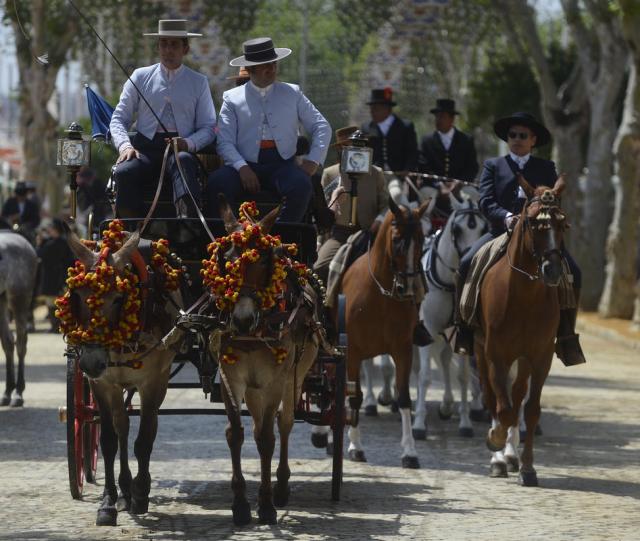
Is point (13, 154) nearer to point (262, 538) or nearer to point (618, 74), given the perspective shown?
point (618, 74)

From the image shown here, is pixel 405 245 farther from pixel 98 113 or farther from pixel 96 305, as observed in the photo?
pixel 96 305

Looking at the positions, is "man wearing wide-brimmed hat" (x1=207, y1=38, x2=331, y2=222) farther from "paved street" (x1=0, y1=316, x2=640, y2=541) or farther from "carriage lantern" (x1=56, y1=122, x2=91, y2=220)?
"paved street" (x1=0, y1=316, x2=640, y2=541)

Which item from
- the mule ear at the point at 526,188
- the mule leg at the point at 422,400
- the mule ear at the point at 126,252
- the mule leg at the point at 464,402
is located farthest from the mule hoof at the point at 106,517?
the mule leg at the point at 464,402

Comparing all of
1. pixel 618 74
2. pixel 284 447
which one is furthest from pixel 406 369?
pixel 618 74

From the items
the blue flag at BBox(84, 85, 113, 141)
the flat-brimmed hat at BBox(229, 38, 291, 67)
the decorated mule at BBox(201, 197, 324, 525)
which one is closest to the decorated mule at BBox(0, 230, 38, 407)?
the blue flag at BBox(84, 85, 113, 141)

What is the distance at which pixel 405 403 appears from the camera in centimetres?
1403

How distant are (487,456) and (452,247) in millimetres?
2871

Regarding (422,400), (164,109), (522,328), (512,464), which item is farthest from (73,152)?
(422,400)

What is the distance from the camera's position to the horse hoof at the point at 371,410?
693 inches

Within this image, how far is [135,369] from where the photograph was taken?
10.8m

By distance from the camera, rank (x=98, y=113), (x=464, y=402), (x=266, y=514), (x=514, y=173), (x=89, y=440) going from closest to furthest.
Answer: (x=266, y=514), (x=89, y=440), (x=98, y=113), (x=514, y=173), (x=464, y=402)

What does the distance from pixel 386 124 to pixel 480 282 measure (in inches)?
204

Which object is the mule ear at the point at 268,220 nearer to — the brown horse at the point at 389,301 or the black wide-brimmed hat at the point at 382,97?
the brown horse at the point at 389,301

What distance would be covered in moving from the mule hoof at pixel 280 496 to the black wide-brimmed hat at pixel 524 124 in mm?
4132
